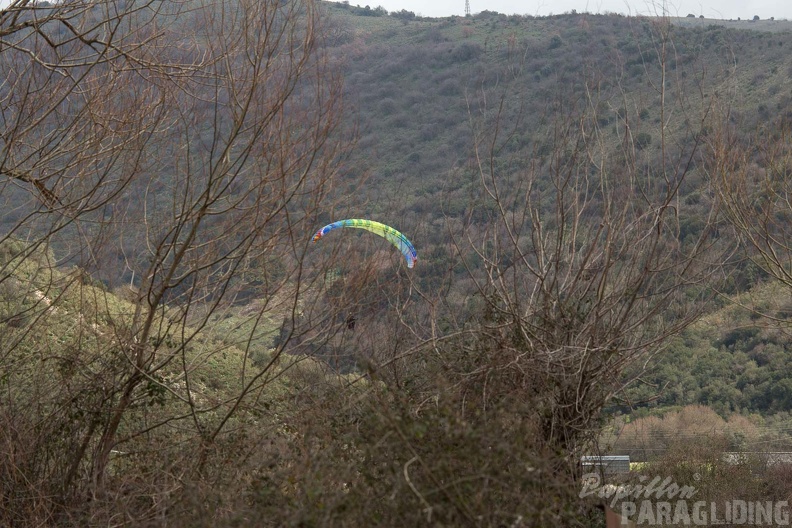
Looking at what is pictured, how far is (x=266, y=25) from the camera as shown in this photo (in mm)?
5422

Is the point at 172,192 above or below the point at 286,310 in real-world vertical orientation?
above

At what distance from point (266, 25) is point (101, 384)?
291 cm

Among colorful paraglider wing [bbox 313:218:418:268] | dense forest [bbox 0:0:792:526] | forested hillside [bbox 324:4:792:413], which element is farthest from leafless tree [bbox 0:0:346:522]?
forested hillside [bbox 324:4:792:413]

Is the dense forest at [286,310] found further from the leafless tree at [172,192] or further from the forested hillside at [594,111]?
the forested hillside at [594,111]

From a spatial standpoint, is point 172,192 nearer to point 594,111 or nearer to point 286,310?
point 286,310

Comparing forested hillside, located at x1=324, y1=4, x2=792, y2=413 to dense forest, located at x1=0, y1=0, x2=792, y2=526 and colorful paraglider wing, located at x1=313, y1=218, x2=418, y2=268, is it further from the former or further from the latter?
dense forest, located at x1=0, y1=0, x2=792, y2=526

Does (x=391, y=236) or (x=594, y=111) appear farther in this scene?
(x=391, y=236)

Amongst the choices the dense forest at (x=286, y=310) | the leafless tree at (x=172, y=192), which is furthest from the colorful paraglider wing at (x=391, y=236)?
the leafless tree at (x=172, y=192)

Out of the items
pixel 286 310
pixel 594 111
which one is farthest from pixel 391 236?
pixel 594 111

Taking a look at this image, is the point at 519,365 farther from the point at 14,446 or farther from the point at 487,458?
the point at 14,446

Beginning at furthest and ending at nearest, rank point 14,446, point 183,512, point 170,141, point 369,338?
point 369,338
point 170,141
point 14,446
point 183,512

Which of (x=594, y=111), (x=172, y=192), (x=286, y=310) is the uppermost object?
(x=594, y=111)

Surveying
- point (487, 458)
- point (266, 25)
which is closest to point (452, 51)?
point (266, 25)

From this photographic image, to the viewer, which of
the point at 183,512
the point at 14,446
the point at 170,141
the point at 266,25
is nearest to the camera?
the point at 183,512
